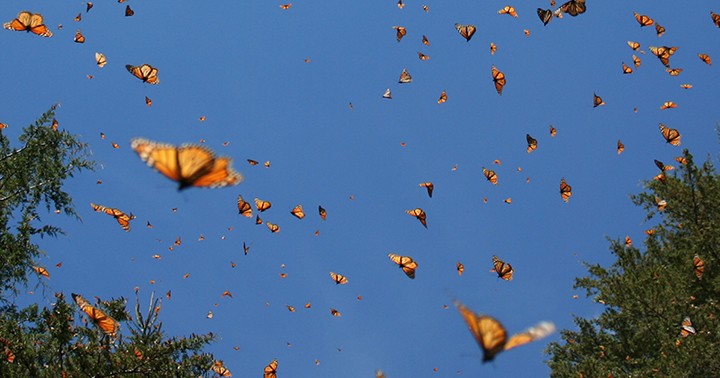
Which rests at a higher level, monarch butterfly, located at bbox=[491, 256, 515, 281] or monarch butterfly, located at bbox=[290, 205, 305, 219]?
monarch butterfly, located at bbox=[290, 205, 305, 219]

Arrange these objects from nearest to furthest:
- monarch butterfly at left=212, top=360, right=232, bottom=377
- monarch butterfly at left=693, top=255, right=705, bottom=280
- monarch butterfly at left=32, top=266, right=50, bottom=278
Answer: monarch butterfly at left=212, top=360, right=232, bottom=377 → monarch butterfly at left=32, top=266, right=50, bottom=278 → monarch butterfly at left=693, top=255, right=705, bottom=280

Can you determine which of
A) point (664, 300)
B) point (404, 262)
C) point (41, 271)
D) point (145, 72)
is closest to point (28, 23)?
point (145, 72)

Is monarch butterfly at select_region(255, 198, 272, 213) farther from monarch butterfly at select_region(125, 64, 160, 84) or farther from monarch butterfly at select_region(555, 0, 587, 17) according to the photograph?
monarch butterfly at select_region(555, 0, 587, 17)

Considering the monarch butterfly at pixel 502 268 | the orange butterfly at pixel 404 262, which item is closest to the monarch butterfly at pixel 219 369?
the orange butterfly at pixel 404 262

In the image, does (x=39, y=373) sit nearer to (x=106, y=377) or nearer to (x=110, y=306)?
(x=106, y=377)

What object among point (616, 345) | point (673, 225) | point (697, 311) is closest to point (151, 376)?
point (697, 311)

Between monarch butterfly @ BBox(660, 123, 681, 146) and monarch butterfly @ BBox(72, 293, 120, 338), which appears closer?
monarch butterfly @ BBox(72, 293, 120, 338)

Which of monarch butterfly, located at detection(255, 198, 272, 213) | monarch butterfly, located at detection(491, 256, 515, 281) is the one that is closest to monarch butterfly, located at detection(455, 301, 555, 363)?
monarch butterfly, located at detection(491, 256, 515, 281)

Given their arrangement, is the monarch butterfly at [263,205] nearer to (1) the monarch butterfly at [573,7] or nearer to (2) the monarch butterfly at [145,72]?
(2) the monarch butterfly at [145,72]
